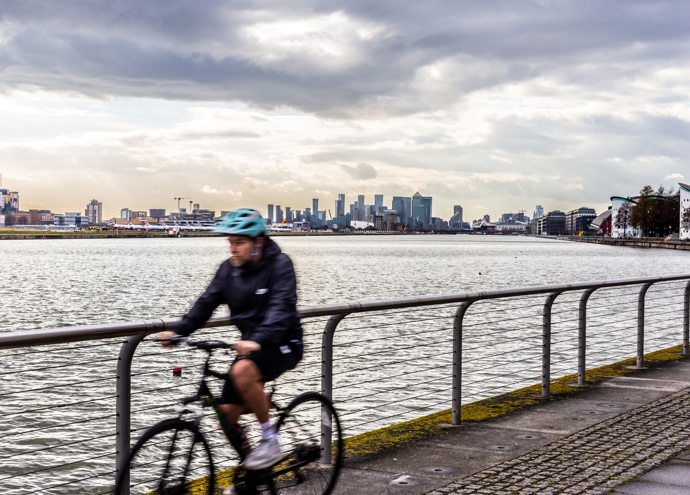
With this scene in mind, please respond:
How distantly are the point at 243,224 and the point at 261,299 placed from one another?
435 millimetres

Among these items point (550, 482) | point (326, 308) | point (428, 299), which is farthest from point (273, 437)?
point (428, 299)

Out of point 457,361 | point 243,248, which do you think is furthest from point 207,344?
point 457,361

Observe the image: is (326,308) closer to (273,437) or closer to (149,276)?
(273,437)

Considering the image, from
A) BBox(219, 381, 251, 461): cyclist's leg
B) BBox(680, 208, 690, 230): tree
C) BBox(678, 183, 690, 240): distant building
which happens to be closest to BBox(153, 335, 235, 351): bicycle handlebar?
BBox(219, 381, 251, 461): cyclist's leg

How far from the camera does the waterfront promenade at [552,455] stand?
5.81m

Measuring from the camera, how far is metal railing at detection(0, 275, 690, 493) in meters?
5.36

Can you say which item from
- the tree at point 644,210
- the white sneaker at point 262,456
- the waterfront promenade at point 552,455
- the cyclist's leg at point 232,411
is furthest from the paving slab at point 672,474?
the tree at point 644,210

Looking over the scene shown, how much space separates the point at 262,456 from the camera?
14.9 ft

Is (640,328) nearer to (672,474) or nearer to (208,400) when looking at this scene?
(672,474)

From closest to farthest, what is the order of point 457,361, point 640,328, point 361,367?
point 457,361, point 640,328, point 361,367

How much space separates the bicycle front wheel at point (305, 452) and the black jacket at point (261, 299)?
27.0 inches

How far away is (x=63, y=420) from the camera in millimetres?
15969

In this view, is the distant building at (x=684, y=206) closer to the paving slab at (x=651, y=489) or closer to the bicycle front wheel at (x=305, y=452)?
the paving slab at (x=651, y=489)

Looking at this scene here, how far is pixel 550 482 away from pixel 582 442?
1373 millimetres
